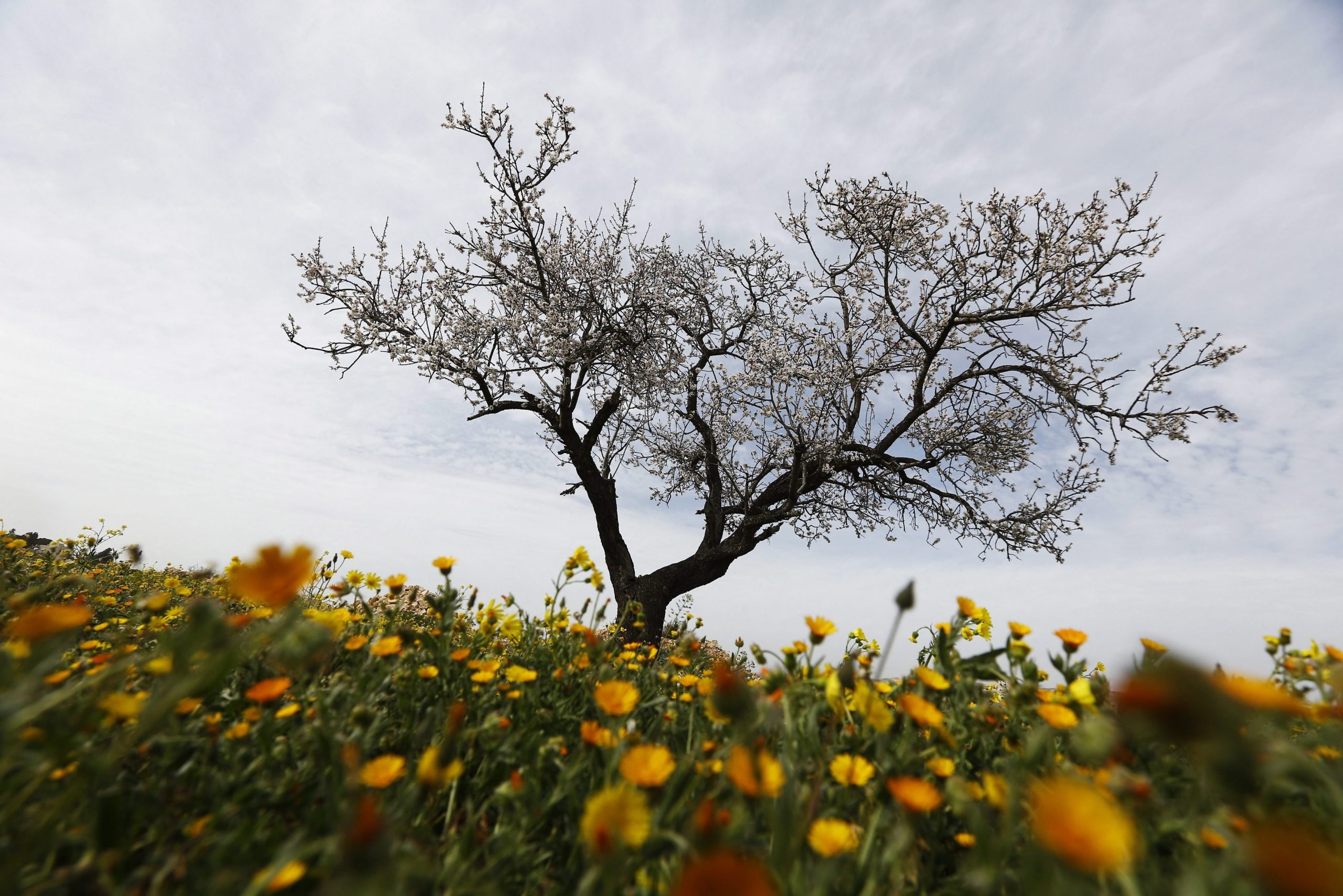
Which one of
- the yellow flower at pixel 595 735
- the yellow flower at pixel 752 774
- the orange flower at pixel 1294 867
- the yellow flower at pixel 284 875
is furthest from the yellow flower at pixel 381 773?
the orange flower at pixel 1294 867

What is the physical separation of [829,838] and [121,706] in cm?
146

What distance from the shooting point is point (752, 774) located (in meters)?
0.98

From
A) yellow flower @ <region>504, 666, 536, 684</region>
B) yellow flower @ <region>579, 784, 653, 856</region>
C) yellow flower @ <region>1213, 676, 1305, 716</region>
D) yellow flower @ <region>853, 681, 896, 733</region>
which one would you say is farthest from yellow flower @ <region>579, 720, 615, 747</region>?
yellow flower @ <region>1213, 676, 1305, 716</region>

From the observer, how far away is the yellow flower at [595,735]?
55.2 inches

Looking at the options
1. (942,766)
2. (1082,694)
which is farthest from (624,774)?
(1082,694)

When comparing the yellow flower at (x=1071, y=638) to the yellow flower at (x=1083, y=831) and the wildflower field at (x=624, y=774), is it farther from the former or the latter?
the yellow flower at (x=1083, y=831)

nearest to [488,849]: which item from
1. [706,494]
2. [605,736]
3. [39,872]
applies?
[605,736]

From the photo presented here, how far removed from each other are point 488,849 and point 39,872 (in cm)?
77

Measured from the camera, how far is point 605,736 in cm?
143

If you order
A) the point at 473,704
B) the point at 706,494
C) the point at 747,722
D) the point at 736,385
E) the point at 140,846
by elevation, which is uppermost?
the point at 736,385

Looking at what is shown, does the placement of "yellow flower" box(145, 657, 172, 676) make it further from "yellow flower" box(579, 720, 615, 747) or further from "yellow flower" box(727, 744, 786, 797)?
"yellow flower" box(727, 744, 786, 797)

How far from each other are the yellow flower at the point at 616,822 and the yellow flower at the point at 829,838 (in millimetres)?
302

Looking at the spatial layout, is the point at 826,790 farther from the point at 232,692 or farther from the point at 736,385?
the point at 736,385

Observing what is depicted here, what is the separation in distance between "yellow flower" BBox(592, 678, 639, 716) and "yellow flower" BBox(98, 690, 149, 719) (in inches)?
38.6
